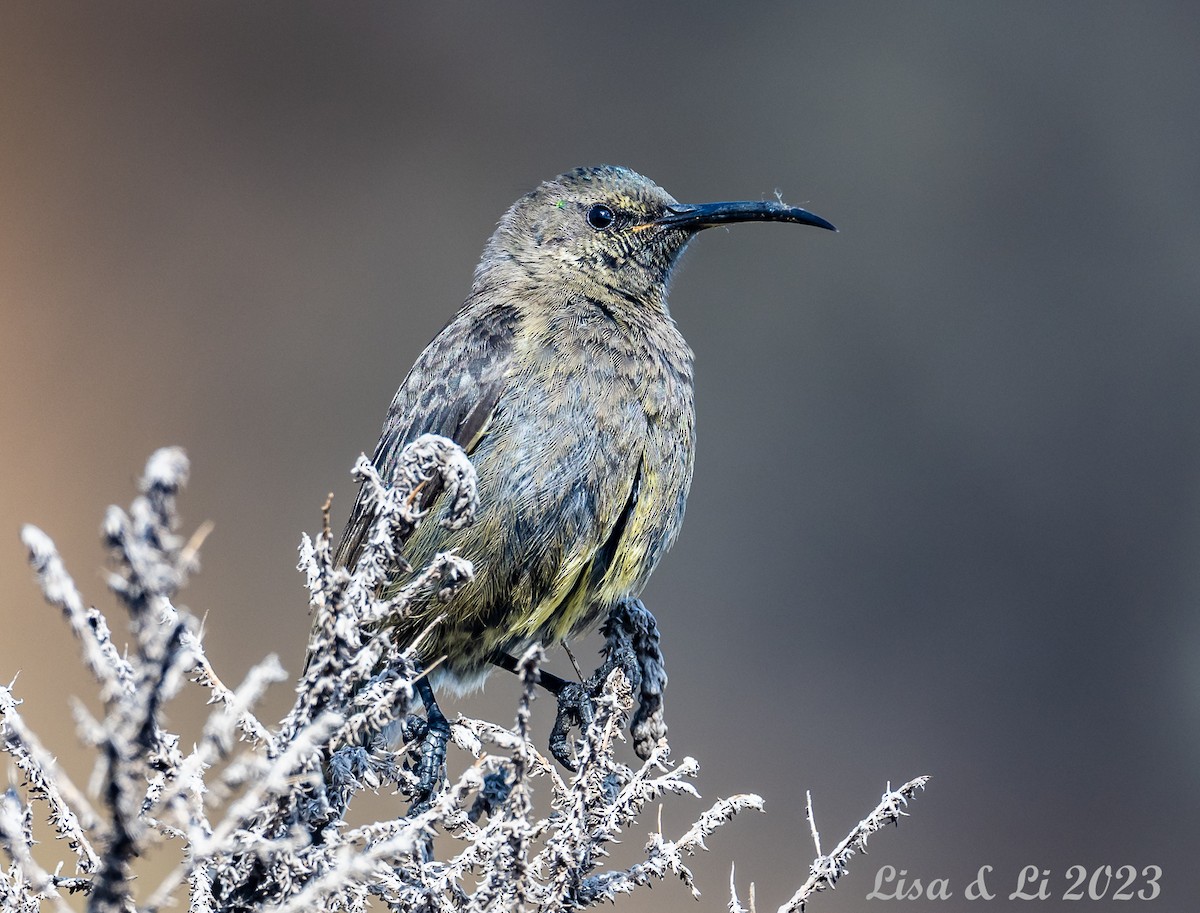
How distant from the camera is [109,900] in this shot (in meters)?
1.24

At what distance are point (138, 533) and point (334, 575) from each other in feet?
1.70

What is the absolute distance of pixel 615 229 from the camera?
3.71 m

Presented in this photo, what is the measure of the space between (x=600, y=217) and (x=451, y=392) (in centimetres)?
87

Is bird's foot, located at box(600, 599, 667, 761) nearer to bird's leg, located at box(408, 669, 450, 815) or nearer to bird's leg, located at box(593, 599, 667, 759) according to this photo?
bird's leg, located at box(593, 599, 667, 759)

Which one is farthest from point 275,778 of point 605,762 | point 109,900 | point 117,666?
point 605,762

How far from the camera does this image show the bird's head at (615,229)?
3.63 m

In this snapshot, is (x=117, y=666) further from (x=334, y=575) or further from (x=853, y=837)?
(x=853, y=837)

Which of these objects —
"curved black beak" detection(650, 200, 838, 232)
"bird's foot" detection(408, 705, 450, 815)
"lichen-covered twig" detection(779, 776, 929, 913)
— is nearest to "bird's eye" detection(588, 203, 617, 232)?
"curved black beak" detection(650, 200, 838, 232)

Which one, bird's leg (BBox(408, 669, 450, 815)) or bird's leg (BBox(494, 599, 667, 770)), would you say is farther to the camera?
bird's leg (BBox(494, 599, 667, 770))

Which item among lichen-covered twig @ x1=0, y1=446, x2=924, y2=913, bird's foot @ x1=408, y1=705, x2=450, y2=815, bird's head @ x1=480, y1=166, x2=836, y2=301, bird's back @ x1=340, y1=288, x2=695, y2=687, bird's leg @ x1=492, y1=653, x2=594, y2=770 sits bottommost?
lichen-covered twig @ x1=0, y1=446, x2=924, y2=913

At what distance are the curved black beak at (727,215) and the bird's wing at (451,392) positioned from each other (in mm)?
712

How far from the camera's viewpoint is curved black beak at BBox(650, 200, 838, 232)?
3.63m

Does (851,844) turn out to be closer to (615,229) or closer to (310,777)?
(310,777)

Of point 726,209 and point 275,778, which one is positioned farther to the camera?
point 726,209
